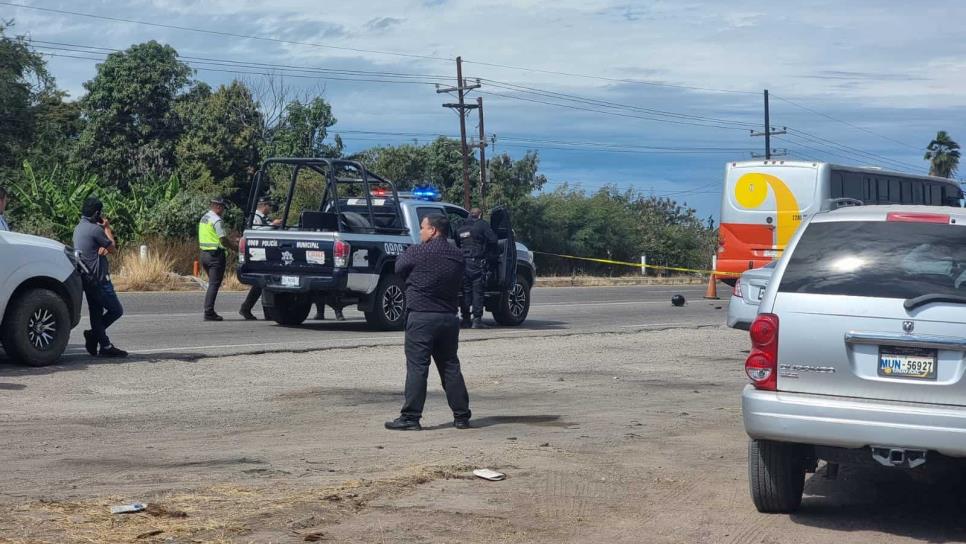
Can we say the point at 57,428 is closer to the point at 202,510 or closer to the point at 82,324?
the point at 202,510

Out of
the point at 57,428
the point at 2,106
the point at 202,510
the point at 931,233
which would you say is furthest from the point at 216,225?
the point at 2,106

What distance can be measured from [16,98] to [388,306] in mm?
30053

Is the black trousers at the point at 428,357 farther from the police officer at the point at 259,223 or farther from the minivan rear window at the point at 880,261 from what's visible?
the police officer at the point at 259,223

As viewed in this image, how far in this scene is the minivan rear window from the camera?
6.33 metres

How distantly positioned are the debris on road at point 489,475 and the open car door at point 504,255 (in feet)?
34.0

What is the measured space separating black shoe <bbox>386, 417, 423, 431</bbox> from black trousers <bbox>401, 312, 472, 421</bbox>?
0.11ft

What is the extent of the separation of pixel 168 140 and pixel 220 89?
3.15m

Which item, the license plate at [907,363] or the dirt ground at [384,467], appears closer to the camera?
the license plate at [907,363]

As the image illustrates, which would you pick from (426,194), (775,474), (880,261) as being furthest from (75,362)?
(880,261)

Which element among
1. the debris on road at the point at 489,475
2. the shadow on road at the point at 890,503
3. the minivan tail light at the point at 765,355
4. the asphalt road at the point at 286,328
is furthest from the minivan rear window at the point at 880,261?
the asphalt road at the point at 286,328

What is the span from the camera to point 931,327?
613 centimetres

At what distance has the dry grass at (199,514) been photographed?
19.5ft

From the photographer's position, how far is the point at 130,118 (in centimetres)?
5259

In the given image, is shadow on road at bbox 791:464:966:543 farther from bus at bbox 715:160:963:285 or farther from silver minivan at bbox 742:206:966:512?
bus at bbox 715:160:963:285
